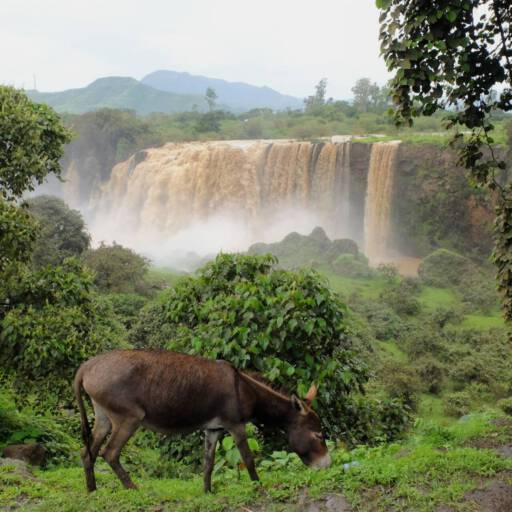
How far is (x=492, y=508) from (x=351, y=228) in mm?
36459

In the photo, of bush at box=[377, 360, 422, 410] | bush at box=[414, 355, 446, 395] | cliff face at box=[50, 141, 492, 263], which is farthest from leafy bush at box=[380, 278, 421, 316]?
bush at box=[377, 360, 422, 410]

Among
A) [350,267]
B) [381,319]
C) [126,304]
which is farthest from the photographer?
[350,267]

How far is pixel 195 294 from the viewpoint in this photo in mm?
7320

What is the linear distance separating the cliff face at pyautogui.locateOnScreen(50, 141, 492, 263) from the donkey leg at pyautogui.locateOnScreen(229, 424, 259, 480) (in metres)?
32.7

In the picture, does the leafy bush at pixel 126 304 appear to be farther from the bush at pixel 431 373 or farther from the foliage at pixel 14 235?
the foliage at pixel 14 235

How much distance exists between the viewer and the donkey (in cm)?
473

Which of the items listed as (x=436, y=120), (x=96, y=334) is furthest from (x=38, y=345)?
(x=436, y=120)

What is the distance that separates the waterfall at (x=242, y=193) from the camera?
38.6 meters

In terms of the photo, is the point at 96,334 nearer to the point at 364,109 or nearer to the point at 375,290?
the point at 375,290

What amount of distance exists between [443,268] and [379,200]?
6672 mm

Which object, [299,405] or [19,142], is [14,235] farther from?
[299,405]

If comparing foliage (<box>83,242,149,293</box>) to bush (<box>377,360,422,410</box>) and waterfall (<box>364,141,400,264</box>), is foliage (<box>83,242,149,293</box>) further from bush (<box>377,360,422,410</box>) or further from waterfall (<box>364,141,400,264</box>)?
waterfall (<box>364,141,400,264</box>)

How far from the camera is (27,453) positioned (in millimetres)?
7148

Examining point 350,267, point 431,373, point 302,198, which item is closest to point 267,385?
point 431,373
